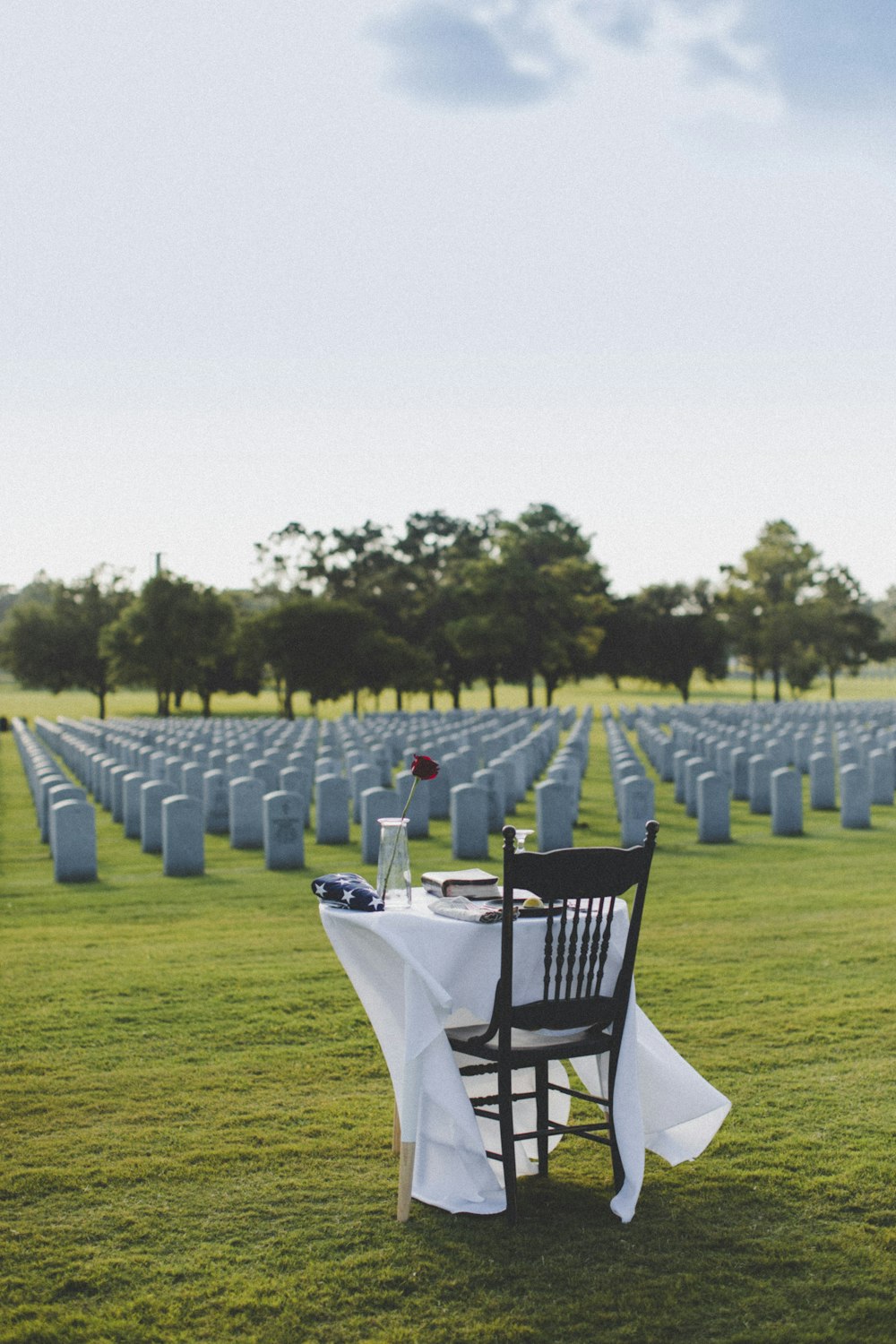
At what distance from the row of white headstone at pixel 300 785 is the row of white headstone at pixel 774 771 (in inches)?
72.6

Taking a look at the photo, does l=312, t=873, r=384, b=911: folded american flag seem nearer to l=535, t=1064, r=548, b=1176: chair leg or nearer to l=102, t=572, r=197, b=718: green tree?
l=535, t=1064, r=548, b=1176: chair leg

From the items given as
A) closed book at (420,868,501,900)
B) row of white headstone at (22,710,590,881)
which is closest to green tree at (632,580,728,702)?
row of white headstone at (22,710,590,881)

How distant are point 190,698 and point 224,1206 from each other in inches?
3398

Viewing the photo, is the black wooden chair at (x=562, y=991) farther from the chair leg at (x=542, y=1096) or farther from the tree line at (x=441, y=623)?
the tree line at (x=441, y=623)

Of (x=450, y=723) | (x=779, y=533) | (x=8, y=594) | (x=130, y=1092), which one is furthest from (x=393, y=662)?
(x=8, y=594)

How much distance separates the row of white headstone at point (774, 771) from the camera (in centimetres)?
1648

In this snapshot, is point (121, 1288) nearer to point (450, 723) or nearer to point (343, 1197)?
point (343, 1197)

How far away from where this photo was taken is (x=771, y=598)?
73750 mm

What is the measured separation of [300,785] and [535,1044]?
13649mm

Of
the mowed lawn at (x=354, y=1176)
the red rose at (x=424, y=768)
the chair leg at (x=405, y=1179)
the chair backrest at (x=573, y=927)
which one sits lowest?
the mowed lawn at (x=354, y=1176)

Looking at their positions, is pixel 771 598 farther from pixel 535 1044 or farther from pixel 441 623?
pixel 535 1044

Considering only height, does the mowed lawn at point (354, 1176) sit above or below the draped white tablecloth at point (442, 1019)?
below

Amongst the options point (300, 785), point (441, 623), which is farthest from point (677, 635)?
point (300, 785)

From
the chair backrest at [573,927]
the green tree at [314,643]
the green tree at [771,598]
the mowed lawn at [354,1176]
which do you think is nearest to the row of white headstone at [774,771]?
the mowed lawn at [354,1176]
